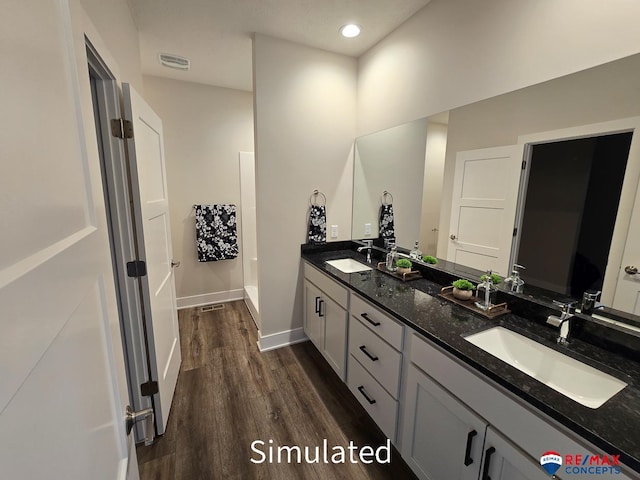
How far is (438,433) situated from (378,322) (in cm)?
54

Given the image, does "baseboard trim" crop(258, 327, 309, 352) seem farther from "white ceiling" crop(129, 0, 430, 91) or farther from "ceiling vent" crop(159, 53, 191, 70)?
"ceiling vent" crop(159, 53, 191, 70)

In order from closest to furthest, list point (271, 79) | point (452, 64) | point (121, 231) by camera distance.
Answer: point (121, 231) < point (452, 64) < point (271, 79)

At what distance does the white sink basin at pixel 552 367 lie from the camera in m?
0.99

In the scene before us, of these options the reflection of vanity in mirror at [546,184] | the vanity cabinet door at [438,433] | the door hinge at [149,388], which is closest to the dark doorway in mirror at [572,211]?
the reflection of vanity in mirror at [546,184]

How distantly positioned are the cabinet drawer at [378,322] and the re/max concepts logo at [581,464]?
659mm

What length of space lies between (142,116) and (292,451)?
2080 millimetres

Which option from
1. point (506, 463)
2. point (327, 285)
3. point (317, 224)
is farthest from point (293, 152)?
point (506, 463)

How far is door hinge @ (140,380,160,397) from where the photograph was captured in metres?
1.65

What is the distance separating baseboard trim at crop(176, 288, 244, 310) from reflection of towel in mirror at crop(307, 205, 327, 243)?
1.65 meters

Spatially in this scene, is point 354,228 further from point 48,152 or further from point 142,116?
point 48,152

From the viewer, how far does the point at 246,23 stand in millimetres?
2045

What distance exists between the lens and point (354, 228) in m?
2.83

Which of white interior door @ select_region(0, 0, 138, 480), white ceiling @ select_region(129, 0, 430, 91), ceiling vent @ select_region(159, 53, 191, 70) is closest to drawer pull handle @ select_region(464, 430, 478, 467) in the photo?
white interior door @ select_region(0, 0, 138, 480)

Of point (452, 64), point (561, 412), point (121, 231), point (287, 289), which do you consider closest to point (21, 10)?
point (121, 231)
